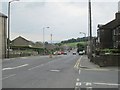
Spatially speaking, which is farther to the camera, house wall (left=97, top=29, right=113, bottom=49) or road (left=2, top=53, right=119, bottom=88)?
house wall (left=97, top=29, right=113, bottom=49)

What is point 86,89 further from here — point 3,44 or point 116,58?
point 3,44

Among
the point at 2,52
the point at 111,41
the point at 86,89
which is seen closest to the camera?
the point at 86,89

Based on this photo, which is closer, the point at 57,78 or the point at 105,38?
the point at 57,78

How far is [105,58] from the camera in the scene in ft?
123

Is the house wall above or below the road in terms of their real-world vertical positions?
above

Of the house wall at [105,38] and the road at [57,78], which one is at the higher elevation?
the house wall at [105,38]

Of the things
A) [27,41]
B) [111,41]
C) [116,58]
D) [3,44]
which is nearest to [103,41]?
[111,41]

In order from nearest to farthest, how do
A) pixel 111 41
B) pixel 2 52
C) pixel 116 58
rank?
pixel 116 58 < pixel 2 52 < pixel 111 41

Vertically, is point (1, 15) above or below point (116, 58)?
above

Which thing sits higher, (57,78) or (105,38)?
(105,38)

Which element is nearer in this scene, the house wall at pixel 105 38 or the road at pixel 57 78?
the road at pixel 57 78

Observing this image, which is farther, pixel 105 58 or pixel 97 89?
pixel 105 58

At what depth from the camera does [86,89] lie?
50.1ft

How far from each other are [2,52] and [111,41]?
3470 cm
